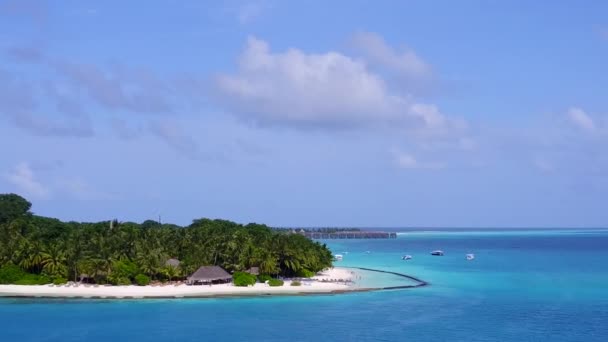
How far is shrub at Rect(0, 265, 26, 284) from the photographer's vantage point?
2699 inches

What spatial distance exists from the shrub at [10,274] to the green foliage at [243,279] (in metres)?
23.2

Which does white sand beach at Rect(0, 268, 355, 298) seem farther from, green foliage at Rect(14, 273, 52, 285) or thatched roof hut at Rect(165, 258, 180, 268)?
thatched roof hut at Rect(165, 258, 180, 268)

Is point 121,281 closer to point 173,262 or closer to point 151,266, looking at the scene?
point 151,266

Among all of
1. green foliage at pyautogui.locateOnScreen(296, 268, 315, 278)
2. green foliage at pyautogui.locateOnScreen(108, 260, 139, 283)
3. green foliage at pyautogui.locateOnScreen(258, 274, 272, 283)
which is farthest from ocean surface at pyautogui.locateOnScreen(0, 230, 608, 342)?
green foliage at pyautogui.locateOnScreen(296, 268, 315, 278)

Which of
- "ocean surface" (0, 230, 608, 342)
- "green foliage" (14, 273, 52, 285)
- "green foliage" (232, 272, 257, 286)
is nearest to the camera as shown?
"ocean surface" (0, 230, 608, 342)

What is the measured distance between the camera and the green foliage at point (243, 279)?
221ft

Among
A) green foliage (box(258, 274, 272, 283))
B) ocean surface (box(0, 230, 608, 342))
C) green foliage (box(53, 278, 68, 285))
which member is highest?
green foliage (box(258, 274, 272, 283))

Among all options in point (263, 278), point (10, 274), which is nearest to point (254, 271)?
point (263, 278)

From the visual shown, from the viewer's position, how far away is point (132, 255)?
230 feet

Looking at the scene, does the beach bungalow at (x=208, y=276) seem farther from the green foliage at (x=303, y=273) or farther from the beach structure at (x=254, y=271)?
the green foliage at (x=303, y=273)

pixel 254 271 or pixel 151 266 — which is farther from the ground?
pixel 151 266

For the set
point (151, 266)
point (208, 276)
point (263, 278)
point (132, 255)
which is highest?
point (132, 255)

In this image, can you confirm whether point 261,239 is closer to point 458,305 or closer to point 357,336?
point 458,305

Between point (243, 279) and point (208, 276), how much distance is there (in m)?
4.08
